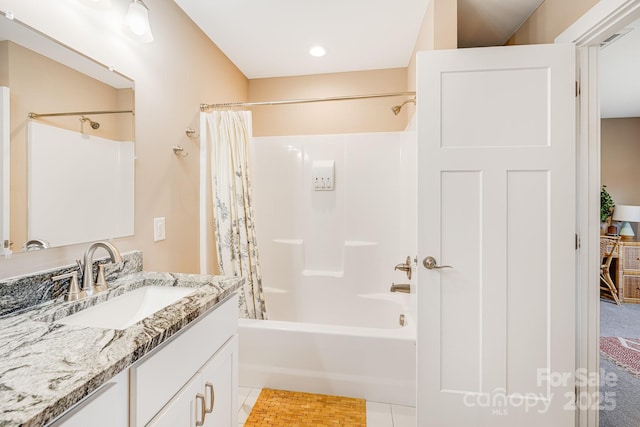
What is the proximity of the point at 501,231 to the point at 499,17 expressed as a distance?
57.6 inches

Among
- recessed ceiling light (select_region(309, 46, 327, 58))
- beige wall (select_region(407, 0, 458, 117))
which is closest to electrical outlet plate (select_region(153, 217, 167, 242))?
recessed ceiling light (select_region(309, 46, 327, 58))

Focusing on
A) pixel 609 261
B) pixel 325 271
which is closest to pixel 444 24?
pixel 325 271

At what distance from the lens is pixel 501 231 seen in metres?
1.38

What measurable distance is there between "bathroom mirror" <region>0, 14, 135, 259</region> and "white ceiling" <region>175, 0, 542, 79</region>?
3.10 ft

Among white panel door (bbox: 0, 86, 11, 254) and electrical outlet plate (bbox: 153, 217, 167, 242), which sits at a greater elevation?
white panel door (bbox: 0, 86, 11, 254)

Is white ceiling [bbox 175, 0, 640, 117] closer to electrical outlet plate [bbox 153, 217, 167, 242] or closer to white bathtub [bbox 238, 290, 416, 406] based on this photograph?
electrical outlet plate [bbox 153, 217, 167, 242]

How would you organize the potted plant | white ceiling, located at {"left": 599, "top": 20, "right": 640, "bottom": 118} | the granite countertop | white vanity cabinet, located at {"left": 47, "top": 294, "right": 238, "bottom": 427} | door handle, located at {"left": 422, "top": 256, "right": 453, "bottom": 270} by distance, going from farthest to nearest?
the potted plant
white ceiling, located at {"left": 599, "top": 20, "right": 640, "bottom": 118}
door handle, located at {"left": 422, "top": 256, "right": 453, "bottom": 270}
white vanity cabinet, located at {"left": 47, "top": 294, "right": 238, "bottom": 427}
the granite countertop

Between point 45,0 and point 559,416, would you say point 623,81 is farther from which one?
point 45,0

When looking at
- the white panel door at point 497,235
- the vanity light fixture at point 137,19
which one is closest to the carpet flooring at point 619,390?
the white panel door at point 497,235

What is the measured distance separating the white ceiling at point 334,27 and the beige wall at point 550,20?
0.06m

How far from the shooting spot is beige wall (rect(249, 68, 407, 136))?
2.65 metres

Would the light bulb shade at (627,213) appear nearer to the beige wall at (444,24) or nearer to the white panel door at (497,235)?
the white panel door at (497,235)

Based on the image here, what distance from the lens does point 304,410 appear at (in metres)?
1.62

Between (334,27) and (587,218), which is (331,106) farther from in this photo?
(587,218)
